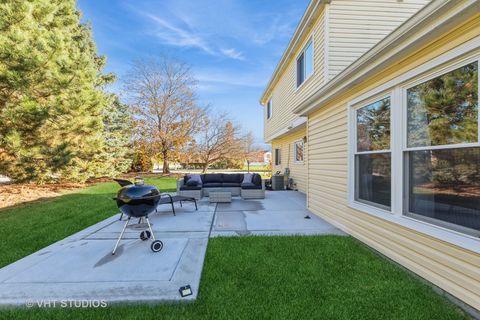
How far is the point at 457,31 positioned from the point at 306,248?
10.9 ft

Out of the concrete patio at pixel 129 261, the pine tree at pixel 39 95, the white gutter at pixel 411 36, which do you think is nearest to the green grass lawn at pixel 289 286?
the concrete patio at pixel 129 261

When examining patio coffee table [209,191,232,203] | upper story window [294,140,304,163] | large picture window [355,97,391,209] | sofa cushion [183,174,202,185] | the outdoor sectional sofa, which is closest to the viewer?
large picture window [355,97,391,209]

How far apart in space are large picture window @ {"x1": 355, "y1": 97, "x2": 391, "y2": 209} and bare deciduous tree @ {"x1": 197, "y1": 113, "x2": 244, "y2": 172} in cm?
1843

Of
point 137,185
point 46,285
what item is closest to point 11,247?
point 46,285

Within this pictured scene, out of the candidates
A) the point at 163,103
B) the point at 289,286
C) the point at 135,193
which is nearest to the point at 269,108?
the point at 163,103

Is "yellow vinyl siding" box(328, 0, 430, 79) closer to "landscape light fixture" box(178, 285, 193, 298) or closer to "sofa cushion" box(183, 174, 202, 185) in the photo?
"sofa cushion" box(183, 174, 202, 185)

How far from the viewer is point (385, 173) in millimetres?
3746

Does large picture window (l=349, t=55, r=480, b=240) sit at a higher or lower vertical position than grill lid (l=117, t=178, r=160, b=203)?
higher

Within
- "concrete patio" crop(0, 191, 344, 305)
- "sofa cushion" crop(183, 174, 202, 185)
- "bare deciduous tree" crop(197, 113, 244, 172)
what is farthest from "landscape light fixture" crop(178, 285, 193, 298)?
"bare deciduous tree" crop(197, 113, 244, 172)

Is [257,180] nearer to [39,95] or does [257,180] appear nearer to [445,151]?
[445,151]

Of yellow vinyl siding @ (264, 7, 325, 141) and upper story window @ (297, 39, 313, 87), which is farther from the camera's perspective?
upper story window @ (297, 39, 313, 87)

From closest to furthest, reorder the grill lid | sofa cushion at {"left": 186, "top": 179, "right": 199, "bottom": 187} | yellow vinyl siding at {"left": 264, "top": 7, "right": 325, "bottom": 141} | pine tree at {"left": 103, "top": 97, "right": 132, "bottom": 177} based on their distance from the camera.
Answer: the grill lid < yellow vinyl siding at {"left": 264, "top": 7, "right": 325, "bottom": 141} < sofa cushion at {"left": 186, "top": 179, "right": 199, "bottom": 187} < pine tree at {"left": 103, "top": 97, "right": 132, "bottom": 177}

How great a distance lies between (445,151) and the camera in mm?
2779

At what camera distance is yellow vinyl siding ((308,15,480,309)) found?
2492 millimetres
